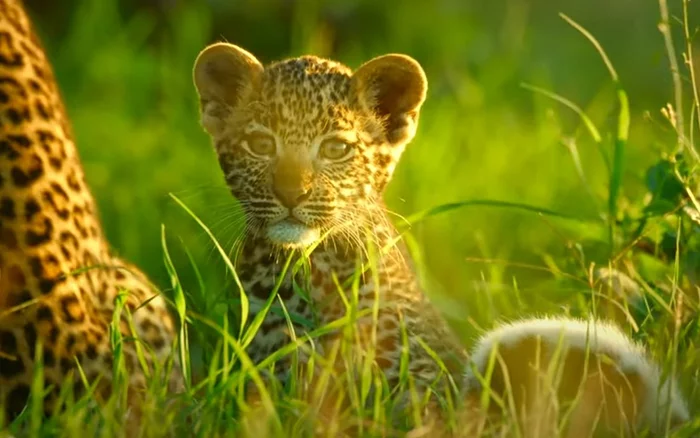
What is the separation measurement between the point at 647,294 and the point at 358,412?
1.65 meters

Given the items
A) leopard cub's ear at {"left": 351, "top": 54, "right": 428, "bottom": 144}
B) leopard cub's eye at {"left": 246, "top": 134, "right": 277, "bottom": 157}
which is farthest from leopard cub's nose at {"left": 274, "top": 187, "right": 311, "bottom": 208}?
leopard cub's ear at {"left": 351, "top": 54, "right": 428, "bottom": 144}

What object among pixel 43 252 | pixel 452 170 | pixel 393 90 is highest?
pixel 393 90

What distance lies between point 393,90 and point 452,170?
334 centimetres

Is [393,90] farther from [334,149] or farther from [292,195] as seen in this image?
[292,195]

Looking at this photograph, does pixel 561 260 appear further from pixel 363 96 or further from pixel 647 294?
pixel 363 96

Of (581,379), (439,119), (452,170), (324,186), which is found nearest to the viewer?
(581,379)

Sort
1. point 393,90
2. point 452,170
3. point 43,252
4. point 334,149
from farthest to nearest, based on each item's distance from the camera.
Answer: point 452,170
point 393,90
point 334,149
point 43,252

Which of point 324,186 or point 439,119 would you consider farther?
point 439,119

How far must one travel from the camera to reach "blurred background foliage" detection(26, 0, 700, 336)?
25.0 ft

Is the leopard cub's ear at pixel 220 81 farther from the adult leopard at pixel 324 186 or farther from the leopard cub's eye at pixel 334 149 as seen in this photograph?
the leopard cub's eye at pixel 334 149

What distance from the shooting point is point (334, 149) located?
5.41 metres

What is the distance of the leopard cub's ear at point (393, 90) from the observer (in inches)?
219

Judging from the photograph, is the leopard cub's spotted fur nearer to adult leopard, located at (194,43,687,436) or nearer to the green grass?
adult leopard, located at (194,43,687,436)

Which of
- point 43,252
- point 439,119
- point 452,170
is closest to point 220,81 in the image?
point 43,252
